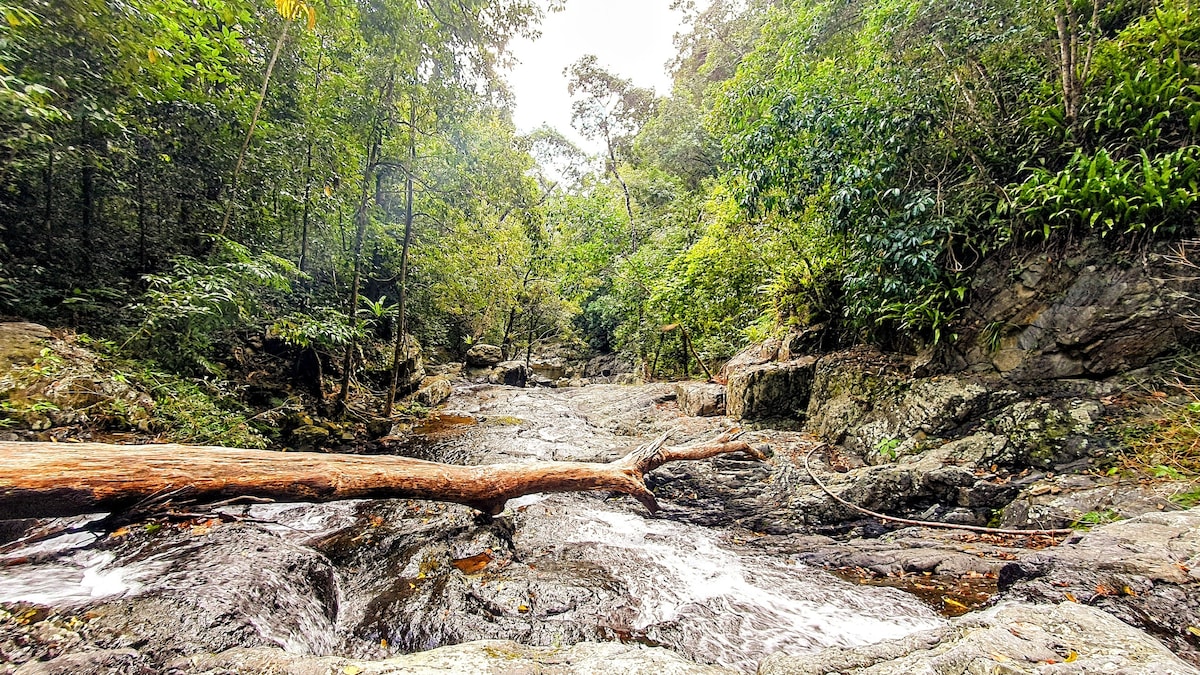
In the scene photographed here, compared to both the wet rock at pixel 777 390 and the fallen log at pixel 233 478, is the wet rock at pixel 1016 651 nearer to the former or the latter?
the fallen log at pixel 233 478

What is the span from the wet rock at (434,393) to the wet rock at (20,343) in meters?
6.96

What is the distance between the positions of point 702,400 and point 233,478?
25.1ft

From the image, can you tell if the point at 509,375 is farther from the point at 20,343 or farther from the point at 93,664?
the point at 93,664

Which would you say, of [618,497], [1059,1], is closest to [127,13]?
[618,497]

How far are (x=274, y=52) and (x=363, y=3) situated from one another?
204 centimetres

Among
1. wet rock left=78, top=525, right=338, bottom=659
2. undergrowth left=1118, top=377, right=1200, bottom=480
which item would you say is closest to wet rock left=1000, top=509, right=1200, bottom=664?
undergrowth left=1118, top=377, right=1200, bottom=480

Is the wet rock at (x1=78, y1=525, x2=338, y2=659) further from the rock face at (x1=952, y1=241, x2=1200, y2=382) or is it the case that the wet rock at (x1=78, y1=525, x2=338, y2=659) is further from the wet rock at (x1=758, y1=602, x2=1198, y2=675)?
the rock face at (x1=952, y1=241, x2=1200, y2=382)

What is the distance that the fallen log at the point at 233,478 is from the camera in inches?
89.3

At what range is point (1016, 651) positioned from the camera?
1.54 metres

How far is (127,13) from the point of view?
3.97 m

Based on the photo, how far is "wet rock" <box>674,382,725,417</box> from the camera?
8.53m

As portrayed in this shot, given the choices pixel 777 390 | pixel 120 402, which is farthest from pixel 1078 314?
pixel 120 402

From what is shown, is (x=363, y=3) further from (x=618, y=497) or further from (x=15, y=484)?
(x=618, y=497)

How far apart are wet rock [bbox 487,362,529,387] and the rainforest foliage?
391 inches
